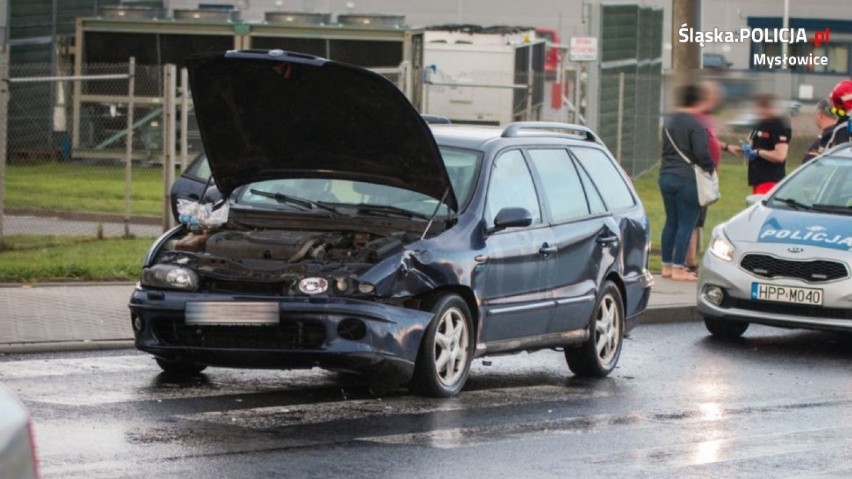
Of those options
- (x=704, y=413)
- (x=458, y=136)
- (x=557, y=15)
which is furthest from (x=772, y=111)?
(x=557, y=15)

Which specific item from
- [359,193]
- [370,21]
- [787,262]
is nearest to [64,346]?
[359,193]

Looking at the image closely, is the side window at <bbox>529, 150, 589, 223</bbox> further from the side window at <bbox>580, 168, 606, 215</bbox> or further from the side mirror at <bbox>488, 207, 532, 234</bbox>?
the side mirror at <bbox>488, 207, 532, 234</bbox>

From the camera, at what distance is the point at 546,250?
37.5ft

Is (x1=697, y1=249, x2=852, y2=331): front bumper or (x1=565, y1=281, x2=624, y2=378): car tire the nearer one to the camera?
(x1=565, y1=281, x2=624, y2=378): car tire

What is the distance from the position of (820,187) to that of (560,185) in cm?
384

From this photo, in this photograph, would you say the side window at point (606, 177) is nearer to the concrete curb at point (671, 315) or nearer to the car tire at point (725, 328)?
the car tire at point (725, 328)

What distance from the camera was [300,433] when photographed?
29.8 feet

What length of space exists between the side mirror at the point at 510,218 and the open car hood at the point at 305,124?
0.32 metres

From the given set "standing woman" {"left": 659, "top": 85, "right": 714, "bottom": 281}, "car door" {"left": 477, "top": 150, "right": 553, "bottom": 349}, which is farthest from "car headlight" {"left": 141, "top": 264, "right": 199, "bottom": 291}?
"standing woman" {"left": 659, "top": 85, "right": 714, "bottom": 281}

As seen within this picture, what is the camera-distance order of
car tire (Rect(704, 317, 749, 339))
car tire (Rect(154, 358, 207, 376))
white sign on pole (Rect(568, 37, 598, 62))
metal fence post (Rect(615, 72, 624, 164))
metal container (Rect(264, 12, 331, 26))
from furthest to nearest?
1. metal container (Rect(264, 12, 331, 26))
2. metal fence post (Rect(615, 72, 624, 164))
3. white sign on pole (Rect(568, 37, 598, 62))
4. car tire (Rect(704, 317, 749, 339))
5. car tire (Rect(154, 358, 207, 376))

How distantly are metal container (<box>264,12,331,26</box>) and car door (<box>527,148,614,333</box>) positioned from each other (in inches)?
851

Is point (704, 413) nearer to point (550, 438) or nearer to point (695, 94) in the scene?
point (550, 438)

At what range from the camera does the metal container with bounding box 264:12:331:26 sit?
33.4m

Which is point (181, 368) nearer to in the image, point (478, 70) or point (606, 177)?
point (606, 177)
